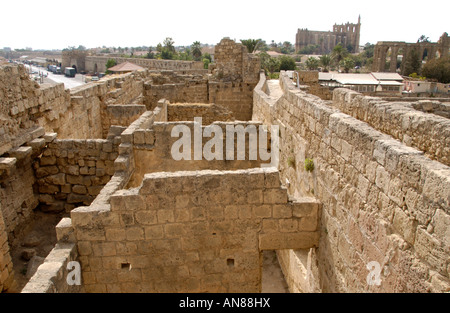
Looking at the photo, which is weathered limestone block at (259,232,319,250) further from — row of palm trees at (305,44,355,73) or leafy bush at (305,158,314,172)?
row of palm trees at (305,44,355,73)

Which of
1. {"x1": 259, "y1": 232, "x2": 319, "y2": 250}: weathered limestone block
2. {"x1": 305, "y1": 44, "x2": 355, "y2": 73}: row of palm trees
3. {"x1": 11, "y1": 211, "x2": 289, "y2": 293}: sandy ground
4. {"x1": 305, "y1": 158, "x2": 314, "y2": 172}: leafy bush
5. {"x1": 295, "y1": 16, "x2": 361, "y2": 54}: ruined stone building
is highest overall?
{"x1": 295, "y1": 16, "x2": 361, "y2": 54}: ruined stone building

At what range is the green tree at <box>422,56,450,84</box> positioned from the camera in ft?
163

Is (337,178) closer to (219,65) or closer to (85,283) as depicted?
(85,283)

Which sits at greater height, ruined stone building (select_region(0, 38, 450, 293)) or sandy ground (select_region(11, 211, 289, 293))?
ruined stone building (select_region(0, 38, 450, 293))

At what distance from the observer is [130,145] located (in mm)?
5730

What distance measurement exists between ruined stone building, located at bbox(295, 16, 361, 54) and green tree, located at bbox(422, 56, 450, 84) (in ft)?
325

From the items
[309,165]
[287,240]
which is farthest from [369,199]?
[309,165]

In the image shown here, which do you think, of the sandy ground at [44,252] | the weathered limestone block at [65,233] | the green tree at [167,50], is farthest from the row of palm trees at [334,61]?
the weathered limestone block at [65,233]

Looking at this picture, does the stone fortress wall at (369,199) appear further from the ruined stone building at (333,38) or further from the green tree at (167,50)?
the ruined stone building at (333,38)

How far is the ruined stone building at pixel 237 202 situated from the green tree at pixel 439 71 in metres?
53.5

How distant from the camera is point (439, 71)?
50.1 m

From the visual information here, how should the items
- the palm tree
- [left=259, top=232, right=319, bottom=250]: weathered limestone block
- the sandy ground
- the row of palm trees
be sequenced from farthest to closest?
the palm tree, the row of palm trees, the sandy ground, [left=259, top=232, right=319, bottom=250]: weathered limestone block

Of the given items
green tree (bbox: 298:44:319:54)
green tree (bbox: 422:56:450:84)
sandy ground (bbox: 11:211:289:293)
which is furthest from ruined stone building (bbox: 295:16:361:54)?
sandy ground (bbox: 11:211:289:293)

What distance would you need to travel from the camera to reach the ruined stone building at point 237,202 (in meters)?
2.85
